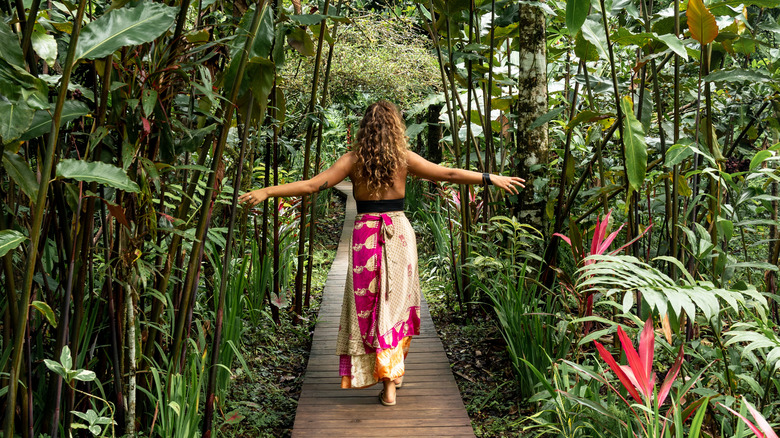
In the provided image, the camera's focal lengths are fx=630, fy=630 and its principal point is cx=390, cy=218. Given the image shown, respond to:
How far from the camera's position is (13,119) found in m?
1.35

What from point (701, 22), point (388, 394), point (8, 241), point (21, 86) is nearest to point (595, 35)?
point (701, 22)

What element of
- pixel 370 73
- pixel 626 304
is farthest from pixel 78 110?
pixel 370 73

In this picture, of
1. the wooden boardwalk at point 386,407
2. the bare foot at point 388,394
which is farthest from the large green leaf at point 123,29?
the bare foot at point 388,394

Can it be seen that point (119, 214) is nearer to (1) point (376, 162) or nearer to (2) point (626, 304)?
(2) point (626, 304)

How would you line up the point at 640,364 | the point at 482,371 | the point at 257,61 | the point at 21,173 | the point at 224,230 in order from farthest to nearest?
the point at 482,371 < the point at 224,230 < the point at 257,61 < the point at 640,364 < the point at 21,173

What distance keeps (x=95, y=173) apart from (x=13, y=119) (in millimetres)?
237

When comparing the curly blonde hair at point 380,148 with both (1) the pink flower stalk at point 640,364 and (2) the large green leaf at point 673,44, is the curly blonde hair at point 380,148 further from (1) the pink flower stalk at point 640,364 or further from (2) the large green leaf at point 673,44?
(1) the pink flower stalk at point 640,364

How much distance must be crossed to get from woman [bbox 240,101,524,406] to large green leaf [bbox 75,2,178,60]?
1.58 meters

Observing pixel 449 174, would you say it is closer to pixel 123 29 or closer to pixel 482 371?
pixel 482 371

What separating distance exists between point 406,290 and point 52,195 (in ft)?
6.12

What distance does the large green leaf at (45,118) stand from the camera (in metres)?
1.55

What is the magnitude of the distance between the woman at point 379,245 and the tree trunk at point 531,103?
653 millimetres

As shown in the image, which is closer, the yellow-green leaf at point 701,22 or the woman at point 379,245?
the yellow-green leaf at point 701,22

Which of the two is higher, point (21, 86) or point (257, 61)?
point (257, 61)
